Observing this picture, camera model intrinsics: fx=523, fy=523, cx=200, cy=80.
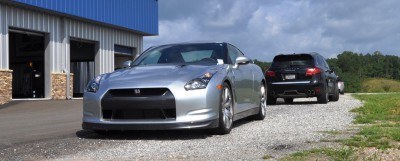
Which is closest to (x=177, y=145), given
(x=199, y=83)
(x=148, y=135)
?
(x=199, y=83)

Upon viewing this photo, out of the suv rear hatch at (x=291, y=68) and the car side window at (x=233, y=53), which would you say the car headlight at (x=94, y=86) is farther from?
the suv rear hatch at (x=291, y=68)

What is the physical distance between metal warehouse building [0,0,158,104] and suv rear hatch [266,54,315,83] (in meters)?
9.87

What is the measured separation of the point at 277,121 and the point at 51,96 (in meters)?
15.6

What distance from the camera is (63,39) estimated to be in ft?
77.2

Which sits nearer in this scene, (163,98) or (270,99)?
(163,98)

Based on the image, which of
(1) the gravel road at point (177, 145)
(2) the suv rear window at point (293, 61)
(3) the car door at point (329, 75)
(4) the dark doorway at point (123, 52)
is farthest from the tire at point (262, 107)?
(4) the dark doorway at point (123, 52)

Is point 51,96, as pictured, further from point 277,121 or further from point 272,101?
point 277,121

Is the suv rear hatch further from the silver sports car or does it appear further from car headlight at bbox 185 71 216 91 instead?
car headlight at bbox 185 71 216 91

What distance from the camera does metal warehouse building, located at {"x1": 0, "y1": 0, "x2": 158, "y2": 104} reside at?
20109 millimetres

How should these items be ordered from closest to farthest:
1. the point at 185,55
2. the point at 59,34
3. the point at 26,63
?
1. the point at 185,55
2. the point at 59,34
3. the point at 26,63

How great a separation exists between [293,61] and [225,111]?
8813 millimetres

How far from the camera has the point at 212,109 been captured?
7141 mm

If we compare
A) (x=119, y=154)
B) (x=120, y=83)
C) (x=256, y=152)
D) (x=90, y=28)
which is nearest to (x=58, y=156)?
(x=119, y=154)

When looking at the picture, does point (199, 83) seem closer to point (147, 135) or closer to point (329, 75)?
point (147, 135)
